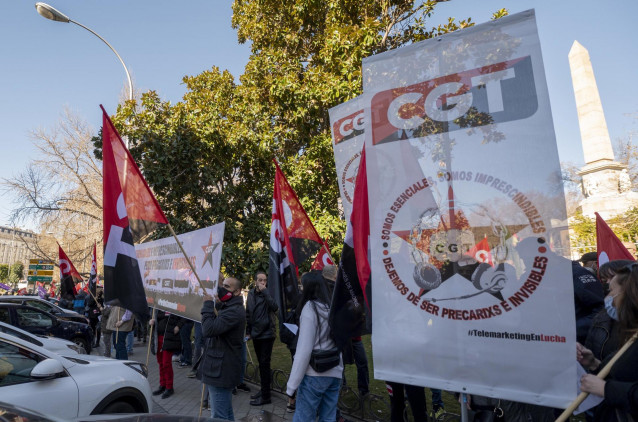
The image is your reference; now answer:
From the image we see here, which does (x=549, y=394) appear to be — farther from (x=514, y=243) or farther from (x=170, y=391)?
(x=170, y=391)

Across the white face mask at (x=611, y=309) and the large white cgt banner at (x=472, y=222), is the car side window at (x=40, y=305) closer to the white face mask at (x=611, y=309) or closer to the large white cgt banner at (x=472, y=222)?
the large white cgt banner at (x=472, y=222)

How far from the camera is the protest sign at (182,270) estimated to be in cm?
500

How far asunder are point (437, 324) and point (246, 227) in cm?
1045

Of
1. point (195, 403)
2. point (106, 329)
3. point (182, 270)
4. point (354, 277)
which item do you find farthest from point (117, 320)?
point (354, 277)

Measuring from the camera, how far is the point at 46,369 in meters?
3.54

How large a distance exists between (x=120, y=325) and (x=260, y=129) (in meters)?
6.46

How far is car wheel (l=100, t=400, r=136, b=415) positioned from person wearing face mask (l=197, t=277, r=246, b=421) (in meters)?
0.77

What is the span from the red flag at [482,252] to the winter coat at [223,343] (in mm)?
2906

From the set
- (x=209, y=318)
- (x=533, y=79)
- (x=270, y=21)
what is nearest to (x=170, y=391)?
(x=209, y=318)

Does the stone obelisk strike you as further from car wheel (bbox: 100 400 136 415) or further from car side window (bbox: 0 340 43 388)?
car side window (bbox: 0 340 43 388)

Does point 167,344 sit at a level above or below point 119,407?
above

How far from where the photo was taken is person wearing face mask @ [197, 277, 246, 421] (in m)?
4.31

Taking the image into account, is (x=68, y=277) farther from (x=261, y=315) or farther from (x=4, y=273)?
(x=4, y=273)

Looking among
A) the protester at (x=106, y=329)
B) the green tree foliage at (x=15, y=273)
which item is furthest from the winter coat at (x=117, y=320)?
the green tree foliage at (x=15, y=273)
